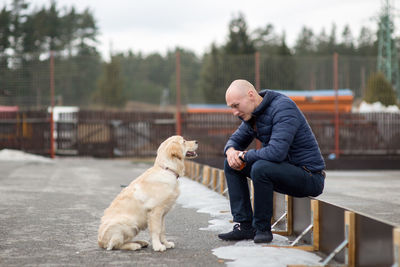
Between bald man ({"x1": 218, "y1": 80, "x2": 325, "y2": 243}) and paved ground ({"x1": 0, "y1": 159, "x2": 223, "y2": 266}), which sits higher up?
bald man ({"x1": 218, "y1": 80, "x2": 325, "y2": 243})

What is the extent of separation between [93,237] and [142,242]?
0.80 m

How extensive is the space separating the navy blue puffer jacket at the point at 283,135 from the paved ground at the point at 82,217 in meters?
1.05

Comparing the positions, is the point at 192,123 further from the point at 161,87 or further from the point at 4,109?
the point at 4,109

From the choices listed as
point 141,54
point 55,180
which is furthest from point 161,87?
point 55,180

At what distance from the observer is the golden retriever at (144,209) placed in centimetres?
442

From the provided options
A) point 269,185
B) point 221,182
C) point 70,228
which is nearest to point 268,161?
point 269,185

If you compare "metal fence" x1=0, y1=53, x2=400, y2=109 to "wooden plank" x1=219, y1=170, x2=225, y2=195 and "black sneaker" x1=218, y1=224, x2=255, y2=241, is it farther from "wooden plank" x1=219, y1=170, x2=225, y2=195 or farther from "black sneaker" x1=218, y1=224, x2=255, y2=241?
"black sneaker" x1=218, y1=224, x2=255, y2=241

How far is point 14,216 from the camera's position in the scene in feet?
21.5

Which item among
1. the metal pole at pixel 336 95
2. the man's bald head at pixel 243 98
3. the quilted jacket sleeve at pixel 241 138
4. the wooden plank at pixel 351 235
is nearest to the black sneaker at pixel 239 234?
the quilted jacket sleeve at pixel 241 138

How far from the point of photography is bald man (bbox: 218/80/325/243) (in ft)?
15.0

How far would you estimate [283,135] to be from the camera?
4520 mm

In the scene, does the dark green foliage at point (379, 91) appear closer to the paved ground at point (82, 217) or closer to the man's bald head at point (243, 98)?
the paved ground at point (82, 217)

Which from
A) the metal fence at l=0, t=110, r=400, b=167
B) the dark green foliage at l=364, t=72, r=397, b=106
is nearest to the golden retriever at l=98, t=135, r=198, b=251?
the metal fence at l=0, t=110, r=400, b=167

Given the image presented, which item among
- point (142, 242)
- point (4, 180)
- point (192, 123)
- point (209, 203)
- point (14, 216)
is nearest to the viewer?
point (142, 242)
